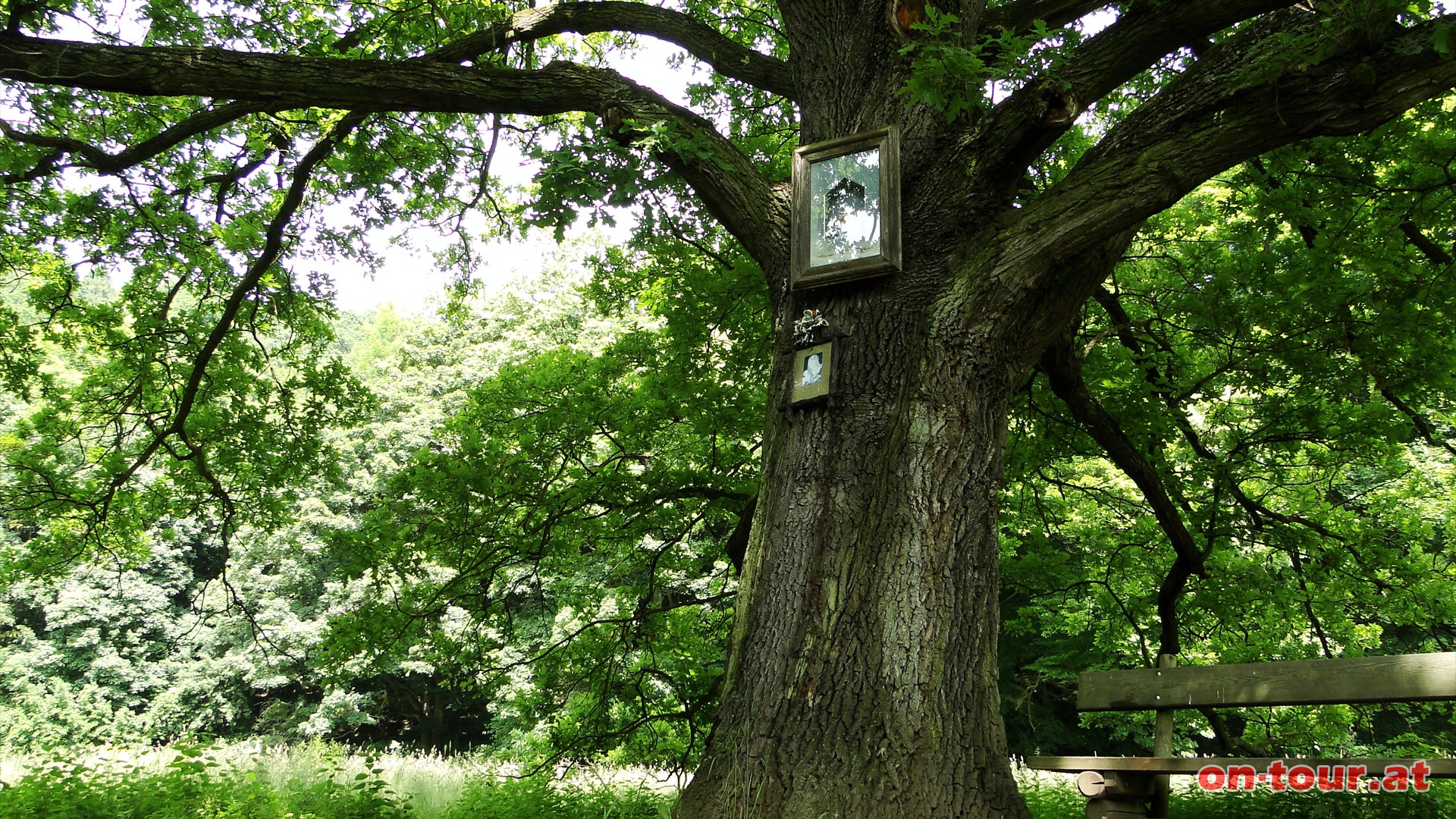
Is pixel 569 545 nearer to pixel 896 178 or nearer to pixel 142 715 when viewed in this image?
pixel 896 178

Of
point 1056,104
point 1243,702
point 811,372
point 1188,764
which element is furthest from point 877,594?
point 1056,104

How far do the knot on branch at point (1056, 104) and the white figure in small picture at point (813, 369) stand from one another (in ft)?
4.15

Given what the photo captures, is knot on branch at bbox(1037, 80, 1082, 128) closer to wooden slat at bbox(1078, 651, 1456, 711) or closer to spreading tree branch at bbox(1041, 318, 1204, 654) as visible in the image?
spreading tree branch at bbox(1041, 318, 1204, 654)

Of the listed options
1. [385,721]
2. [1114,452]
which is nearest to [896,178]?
[1114,452]

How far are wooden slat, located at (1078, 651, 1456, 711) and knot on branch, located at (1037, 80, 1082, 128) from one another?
2.14 metres

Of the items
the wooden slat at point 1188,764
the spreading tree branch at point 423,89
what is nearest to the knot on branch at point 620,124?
the spreading tree branch at point 423,89

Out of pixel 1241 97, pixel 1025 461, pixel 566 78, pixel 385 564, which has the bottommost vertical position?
pixel 385 564

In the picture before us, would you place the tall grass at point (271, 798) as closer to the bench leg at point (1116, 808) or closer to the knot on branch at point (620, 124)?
the bench leg at point (1116, 808)

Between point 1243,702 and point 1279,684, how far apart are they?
0.47 ft

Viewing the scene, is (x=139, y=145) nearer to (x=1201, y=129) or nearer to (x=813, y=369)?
(x=813, y=369)

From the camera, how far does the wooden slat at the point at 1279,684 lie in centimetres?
290

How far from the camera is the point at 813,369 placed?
142 inches

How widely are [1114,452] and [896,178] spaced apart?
265 cm

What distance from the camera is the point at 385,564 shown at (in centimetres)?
657
